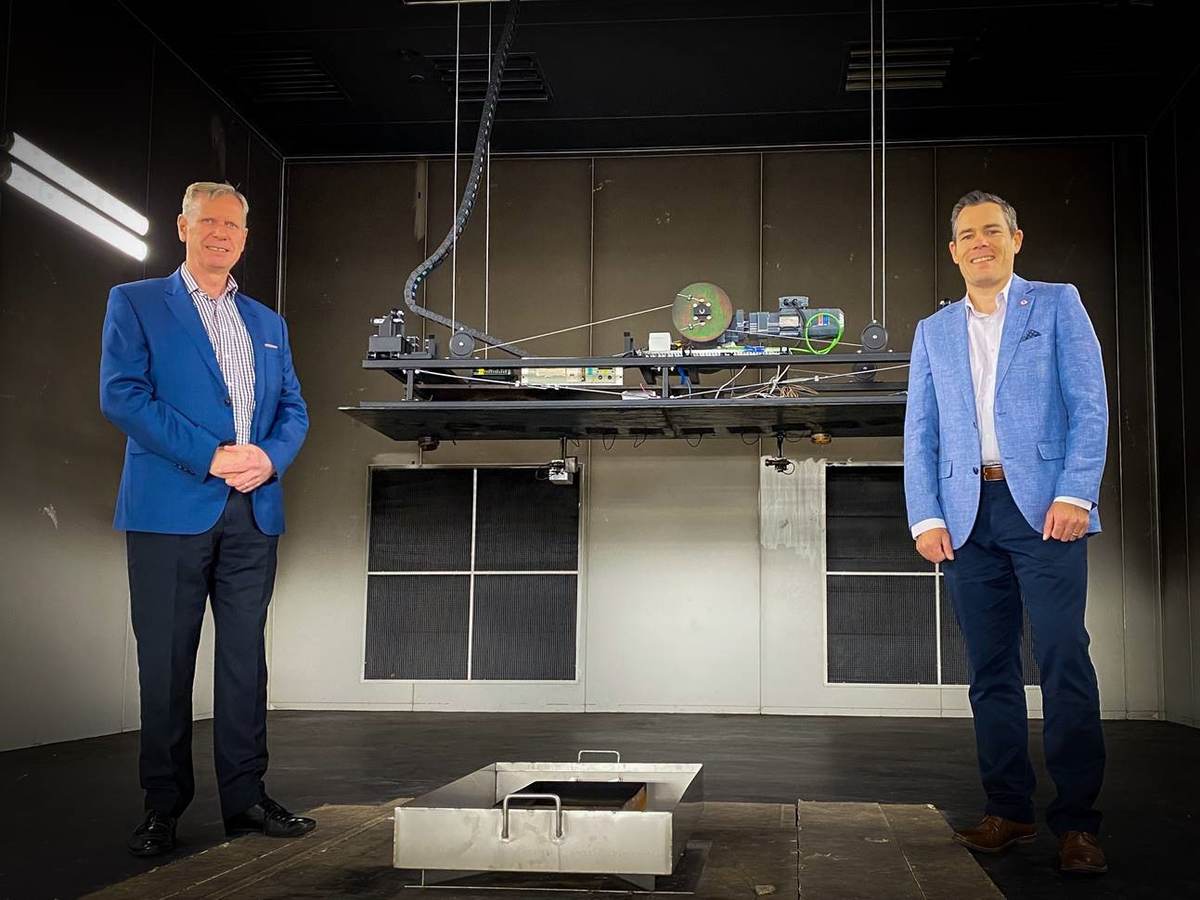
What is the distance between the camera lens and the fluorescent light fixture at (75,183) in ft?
15.7

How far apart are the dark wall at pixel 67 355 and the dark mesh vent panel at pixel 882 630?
3.70 m

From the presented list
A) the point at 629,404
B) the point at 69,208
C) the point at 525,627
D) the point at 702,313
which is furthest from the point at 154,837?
the point at 525,627

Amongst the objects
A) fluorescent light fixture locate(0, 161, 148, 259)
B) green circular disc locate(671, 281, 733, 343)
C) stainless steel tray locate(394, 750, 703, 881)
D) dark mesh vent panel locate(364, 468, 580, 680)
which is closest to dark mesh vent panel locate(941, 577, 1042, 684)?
dark mesh vent panel locate(364, 468, 580, 680)

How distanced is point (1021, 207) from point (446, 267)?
336cm

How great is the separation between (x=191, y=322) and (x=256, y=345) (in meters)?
0.18

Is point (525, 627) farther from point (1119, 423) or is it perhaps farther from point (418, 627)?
point (1119, 423)

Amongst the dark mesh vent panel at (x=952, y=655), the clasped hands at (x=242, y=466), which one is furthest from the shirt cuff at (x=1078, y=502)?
the dark mesh vent panel at (x=952, y=655)

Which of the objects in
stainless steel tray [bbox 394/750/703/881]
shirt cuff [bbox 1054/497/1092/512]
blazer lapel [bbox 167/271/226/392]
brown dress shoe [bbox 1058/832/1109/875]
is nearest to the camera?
stainless steel tray [bbox 394/750/703/881]

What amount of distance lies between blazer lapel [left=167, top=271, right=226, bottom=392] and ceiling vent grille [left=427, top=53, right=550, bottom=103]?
3514mm

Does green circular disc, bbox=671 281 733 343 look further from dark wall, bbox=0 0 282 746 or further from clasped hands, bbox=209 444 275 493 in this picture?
dark wall, bbox=0 0 282 746

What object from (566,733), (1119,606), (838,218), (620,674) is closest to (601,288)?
(838,218)

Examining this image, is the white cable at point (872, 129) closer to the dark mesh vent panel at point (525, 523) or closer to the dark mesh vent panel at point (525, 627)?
the dark mesh vent panel at point (525, 523)

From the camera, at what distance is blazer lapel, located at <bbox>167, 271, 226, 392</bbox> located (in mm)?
2850

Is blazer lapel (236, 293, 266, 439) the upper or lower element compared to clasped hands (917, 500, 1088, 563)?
upper
